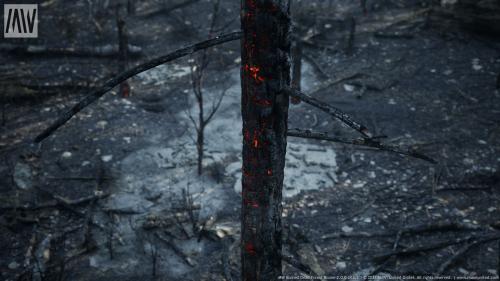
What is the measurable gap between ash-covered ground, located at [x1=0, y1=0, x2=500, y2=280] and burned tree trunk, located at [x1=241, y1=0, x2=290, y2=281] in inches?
10.1

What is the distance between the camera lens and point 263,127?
96.0 inches

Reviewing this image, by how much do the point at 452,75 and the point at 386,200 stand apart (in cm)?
446

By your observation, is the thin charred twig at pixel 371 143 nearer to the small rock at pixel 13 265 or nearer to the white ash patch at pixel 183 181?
the white ash patch at pixel 183 181

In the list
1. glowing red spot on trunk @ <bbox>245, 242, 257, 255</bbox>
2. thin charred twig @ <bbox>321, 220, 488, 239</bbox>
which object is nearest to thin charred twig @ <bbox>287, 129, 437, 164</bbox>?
glowing red spot on trunk @ <bbox>245, 242, 257, 255</bbox>

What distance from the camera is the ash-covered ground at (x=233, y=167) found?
4750mm

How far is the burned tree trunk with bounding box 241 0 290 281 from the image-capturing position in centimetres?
219

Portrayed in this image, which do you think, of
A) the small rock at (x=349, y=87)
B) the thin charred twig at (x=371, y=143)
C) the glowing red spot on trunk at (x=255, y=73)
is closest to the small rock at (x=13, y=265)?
the thin charred twig at (x=371, y=143)

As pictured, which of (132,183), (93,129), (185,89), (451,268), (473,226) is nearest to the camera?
(451,268)

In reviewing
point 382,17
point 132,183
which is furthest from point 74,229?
point 382,17

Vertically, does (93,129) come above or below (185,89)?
below

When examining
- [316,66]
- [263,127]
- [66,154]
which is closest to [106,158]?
[66,154]

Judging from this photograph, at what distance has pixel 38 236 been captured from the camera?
4.99 metres

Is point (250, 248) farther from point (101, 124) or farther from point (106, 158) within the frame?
point (101, 124)

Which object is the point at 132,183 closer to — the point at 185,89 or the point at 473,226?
the point at 185,89
